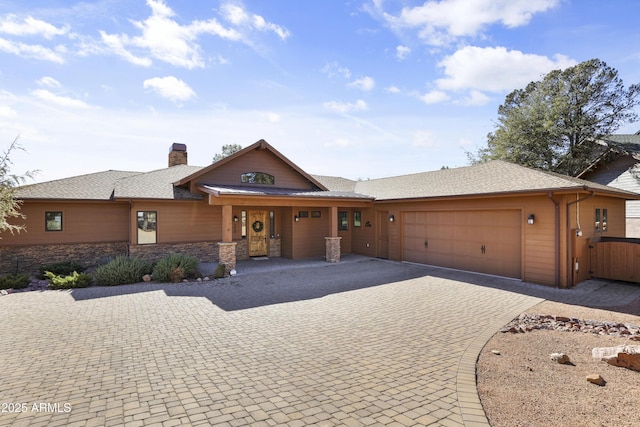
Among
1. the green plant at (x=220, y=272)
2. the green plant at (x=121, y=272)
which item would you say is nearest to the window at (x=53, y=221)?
the green plant at (x=121, y=272)

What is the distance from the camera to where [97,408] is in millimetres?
3609

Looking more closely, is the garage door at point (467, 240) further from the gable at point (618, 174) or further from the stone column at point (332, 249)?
the gable at point (618, 174)

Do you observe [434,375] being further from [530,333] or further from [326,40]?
[326,40]

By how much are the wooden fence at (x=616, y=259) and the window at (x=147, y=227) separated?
52.8 ft

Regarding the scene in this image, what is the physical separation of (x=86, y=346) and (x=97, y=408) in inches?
89.4

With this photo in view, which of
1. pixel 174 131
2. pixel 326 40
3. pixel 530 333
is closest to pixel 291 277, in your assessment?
pixel 530 333

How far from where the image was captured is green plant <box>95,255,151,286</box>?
10055 millimetres

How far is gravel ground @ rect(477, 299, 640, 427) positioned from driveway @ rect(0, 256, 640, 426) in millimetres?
307

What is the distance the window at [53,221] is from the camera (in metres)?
12.8

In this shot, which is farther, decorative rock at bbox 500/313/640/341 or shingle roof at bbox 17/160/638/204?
shingle roof at bbox 17/160/638/204

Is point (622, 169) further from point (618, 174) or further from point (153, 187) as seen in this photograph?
point (153, 187)

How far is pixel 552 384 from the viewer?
4.07 meters

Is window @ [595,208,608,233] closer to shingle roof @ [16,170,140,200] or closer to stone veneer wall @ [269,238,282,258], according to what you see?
stone veneer wall @ [269,238,282,258]

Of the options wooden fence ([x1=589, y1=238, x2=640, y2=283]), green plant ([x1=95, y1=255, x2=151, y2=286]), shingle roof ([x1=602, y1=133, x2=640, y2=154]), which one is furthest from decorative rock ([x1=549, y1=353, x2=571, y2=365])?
shingle roof ([x1=602, y1=133, x2=640, y2=154])
